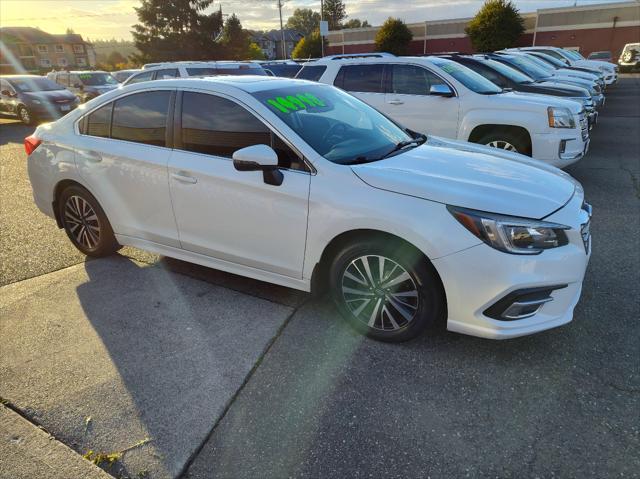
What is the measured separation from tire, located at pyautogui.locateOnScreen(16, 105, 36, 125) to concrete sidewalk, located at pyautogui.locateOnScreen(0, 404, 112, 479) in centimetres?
1543

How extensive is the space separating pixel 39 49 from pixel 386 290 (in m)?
93.5

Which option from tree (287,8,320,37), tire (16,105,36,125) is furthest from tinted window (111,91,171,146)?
tree (287,8,320,37)

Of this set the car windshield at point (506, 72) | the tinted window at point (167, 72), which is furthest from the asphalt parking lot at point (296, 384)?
the tinted window at point (167, 72)

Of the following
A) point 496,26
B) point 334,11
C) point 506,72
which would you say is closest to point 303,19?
point 334,11

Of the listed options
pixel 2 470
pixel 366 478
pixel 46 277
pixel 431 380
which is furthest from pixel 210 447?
pixel 46 277

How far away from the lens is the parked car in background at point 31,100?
49.0 feet

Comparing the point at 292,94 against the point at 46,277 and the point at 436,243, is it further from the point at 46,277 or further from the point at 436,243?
the point at 46,277

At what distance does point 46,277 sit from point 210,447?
2.86 m

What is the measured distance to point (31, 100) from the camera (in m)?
14.9

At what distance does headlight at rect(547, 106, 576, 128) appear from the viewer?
20.5 ft

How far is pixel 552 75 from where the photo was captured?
11.7 meters

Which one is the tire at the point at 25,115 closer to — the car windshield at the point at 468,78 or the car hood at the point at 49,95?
the car hood at the point at 49,95

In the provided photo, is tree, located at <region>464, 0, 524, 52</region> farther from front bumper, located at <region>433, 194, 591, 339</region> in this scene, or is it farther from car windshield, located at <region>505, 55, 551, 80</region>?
front bumper, located at <region>433, 194, 591, 339</region>

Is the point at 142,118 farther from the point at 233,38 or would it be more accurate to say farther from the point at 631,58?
the point at 233,38
